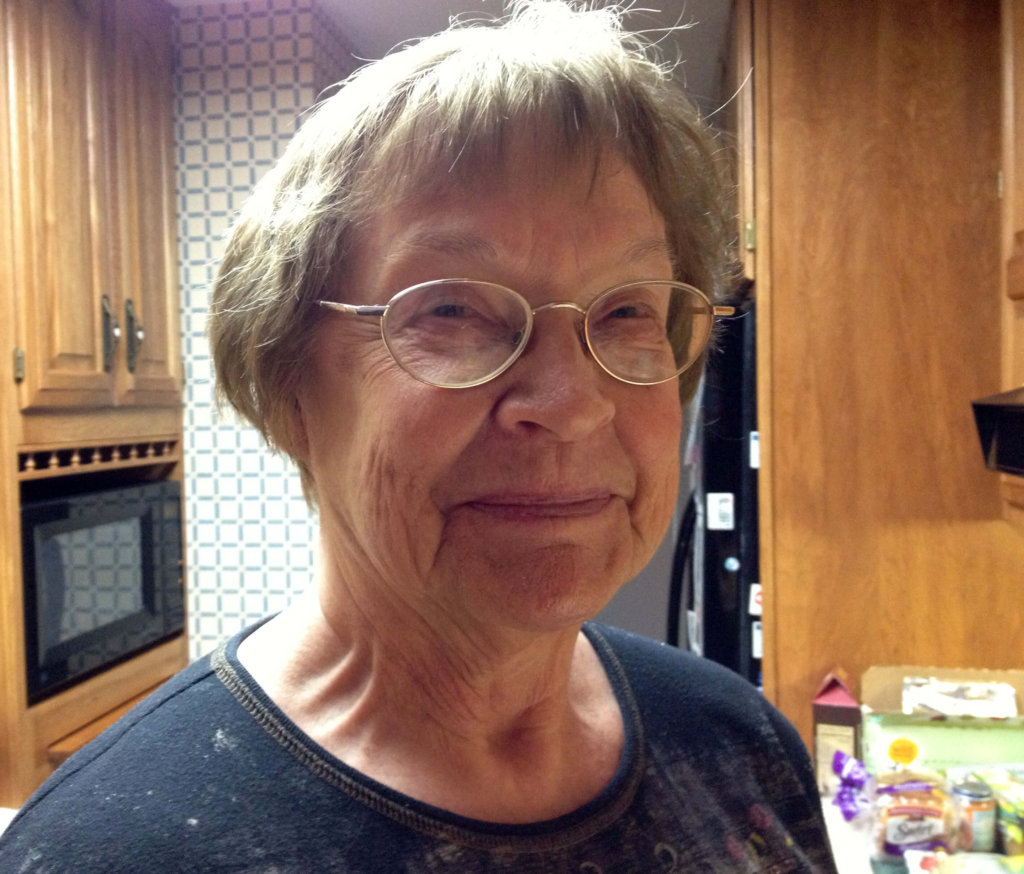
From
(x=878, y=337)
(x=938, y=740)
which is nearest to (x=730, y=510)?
(x=878, y=337)

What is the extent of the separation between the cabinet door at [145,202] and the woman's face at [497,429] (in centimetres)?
173

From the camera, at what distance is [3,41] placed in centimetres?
Answer: 172

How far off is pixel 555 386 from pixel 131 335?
185 cm

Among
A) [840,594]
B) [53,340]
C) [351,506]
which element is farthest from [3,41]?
[840,594]

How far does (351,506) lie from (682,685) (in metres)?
0.39

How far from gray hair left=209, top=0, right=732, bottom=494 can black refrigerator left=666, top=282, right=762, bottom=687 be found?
4.29 ft

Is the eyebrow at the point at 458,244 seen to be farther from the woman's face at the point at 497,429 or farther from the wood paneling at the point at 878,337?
the wood paneling at the point at 878,337

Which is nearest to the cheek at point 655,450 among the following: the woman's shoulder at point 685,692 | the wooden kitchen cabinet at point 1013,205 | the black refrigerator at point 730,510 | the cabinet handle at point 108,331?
the woman's shoulder at point 685,692

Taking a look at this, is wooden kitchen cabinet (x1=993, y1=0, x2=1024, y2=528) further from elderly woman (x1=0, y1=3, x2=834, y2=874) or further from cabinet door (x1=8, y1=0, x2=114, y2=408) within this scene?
cabinet door (x1=8, y1=0, x2=114, y2=408)

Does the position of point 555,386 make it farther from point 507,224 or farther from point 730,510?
point 730,510

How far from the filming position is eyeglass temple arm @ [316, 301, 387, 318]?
56 cm

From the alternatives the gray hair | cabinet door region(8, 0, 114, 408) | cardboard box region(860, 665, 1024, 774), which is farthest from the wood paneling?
cabinet door region(8, 0, 114, 408)

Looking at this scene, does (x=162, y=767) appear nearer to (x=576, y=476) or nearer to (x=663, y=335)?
(x=576, y=476)

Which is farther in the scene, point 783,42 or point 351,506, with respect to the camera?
point 783,42
